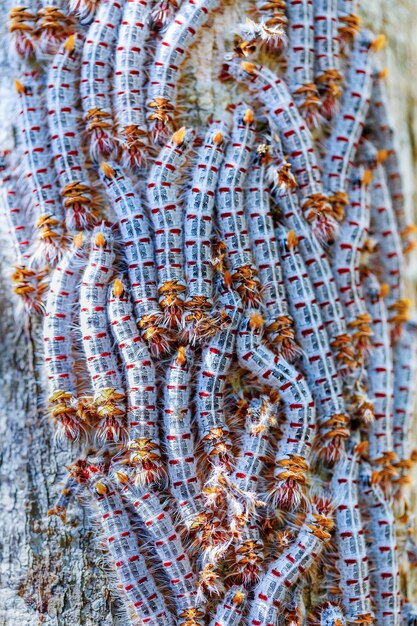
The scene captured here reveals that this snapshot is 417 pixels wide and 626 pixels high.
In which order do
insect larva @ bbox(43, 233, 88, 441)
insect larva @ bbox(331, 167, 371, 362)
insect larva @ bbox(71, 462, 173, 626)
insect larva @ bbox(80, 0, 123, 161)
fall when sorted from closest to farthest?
insect larva @ bbox(71, 462, 173, 626), insect larva @ bbox(43, 233, 88, 441), insect larva @ bbox(80, 0, 123, 161), insect larva @ bbox(331, 167, 371, 362)

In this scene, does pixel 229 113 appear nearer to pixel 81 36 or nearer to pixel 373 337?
pixel 81 36

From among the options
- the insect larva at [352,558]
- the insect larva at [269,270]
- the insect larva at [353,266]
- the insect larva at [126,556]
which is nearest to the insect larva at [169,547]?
the insect larva at [126,556]

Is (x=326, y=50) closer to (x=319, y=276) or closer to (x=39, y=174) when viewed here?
(x=319, y=276)

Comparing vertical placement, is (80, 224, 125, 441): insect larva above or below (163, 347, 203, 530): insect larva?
above

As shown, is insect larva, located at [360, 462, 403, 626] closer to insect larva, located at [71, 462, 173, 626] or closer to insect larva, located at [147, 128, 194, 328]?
insect larva, located at [71, 462, 173, 626]

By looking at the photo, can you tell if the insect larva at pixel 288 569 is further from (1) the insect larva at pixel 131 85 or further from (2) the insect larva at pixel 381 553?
(1) the insect larva at pixel 131 85

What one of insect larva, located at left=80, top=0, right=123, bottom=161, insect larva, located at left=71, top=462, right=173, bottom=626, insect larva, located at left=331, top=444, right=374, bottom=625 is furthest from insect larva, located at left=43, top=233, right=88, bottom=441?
insect larva, located at left=331, top=444, right=374, bottom=625

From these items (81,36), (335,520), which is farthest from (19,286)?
(335,520)
